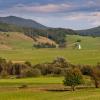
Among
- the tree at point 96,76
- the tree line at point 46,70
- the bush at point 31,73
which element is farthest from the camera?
the bush at point 31,73

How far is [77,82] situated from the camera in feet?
308

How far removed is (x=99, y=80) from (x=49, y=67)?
5116 centimetres

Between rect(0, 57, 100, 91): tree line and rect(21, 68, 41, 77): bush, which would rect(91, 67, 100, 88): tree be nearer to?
rect(0, 57, 100, 91): tree line

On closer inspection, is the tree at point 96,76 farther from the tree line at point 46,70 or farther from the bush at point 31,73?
the bush at point 31,73

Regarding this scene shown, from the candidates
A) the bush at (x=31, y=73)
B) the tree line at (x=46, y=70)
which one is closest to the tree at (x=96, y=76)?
the tree line at (x=46, y=70)

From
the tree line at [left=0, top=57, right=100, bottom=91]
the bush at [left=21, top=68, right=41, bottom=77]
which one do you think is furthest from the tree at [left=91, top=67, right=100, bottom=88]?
the bush at [left=21, top=68, right=41, bottom=77]

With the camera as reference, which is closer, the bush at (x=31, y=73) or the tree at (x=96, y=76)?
the tree at (x=96, y=76)

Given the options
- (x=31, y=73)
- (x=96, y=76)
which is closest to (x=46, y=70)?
(x=31, y=73)

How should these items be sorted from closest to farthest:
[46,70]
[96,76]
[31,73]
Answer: [96,76], [31,73], [46,70]

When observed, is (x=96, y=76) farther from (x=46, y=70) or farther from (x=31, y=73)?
(x=46, y=70)

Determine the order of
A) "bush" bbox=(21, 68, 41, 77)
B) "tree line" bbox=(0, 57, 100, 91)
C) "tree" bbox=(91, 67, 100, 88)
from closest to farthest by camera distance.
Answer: "tree" bbox=(91, 67, 100, 88) → "tree line" bbox=(0, 57, 100, 91) → "bush" bbox=(21, 68, 41, 77)

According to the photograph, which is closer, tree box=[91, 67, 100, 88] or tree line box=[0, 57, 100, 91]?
tree box=[91, 67, 100, 88]

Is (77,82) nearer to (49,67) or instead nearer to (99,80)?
(99,80)

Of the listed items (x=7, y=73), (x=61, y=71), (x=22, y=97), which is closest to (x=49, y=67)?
(x=61, y=71)
